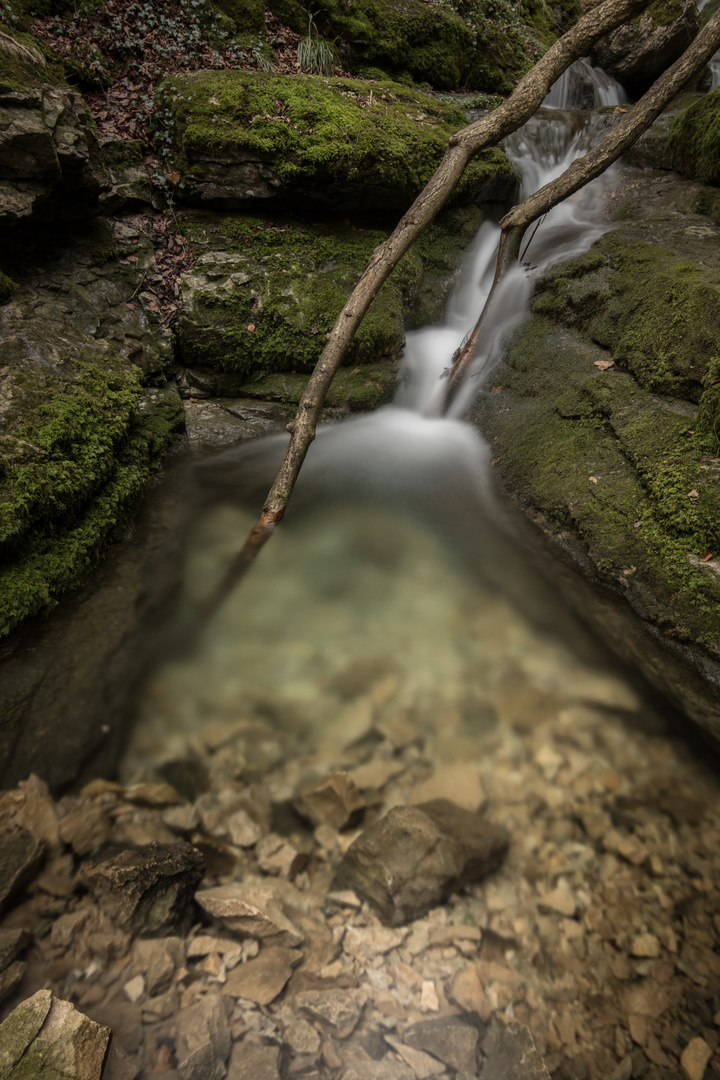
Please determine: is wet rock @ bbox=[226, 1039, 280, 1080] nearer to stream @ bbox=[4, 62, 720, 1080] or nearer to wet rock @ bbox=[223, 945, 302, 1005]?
stream @ bbox=[4, 62, 720, 1080]

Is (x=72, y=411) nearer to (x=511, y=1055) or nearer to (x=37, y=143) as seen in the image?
(x=37, y=143)

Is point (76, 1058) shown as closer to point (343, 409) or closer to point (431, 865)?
point (431, 865)

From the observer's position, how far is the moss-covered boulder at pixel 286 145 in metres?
5.61

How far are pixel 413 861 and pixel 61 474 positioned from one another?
3.07 meters

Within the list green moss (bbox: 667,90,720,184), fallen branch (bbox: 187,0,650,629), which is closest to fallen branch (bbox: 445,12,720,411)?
green moss (bbox: 667,90,720,184)

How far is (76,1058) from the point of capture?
147 cm

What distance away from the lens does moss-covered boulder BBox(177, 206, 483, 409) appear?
568 centimetres

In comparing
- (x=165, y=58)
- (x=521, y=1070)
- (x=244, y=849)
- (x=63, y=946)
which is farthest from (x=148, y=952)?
(x=165, y=58)

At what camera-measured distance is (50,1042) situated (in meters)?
1.48

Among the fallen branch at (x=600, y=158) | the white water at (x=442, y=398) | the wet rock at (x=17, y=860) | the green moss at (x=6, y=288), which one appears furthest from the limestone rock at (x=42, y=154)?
the wet rock at (x=17, y=860)

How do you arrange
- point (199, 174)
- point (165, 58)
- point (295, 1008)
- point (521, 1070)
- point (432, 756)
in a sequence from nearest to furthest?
point (521, 1070) → point (295, 1008) → point (432, 756) → point (199, 174) → point (165, 58)

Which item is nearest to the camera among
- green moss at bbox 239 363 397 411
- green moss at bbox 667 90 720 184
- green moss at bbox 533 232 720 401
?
green moss at bbox 533 232 720 401

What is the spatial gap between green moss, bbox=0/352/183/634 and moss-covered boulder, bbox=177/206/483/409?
1.56 metres

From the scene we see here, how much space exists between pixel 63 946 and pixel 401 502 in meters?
3.99
